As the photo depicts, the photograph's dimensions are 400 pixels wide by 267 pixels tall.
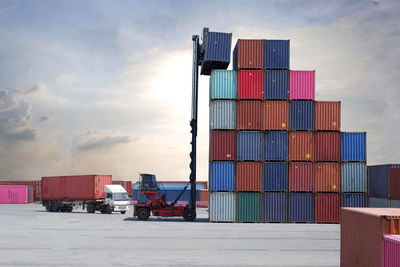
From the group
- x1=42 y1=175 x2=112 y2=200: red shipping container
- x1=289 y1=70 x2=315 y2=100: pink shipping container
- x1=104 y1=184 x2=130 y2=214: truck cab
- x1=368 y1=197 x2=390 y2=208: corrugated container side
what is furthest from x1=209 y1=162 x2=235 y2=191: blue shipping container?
x1=42 y1=175 x2=112 y2=200: red shipping container

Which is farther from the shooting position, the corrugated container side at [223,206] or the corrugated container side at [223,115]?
the corrugated container side at [223,115]

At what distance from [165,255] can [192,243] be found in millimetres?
3901

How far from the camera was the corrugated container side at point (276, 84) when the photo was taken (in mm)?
37062

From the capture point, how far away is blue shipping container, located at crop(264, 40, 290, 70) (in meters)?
37.5

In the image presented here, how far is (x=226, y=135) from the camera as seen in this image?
3662cm

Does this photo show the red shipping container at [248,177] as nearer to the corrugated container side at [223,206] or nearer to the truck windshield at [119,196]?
the corrugated container side at [223,206]

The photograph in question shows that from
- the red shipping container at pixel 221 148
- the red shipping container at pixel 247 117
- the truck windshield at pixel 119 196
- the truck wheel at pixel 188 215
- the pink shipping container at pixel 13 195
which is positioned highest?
the red shipping container at pixel 247 117

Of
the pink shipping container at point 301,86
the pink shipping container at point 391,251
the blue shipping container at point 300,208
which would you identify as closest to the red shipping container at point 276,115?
the pink shipping container at point 301,86

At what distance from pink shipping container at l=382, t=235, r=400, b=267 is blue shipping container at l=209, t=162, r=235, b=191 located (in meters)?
24.8

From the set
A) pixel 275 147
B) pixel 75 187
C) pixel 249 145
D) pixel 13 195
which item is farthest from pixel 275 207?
pixel 13 195

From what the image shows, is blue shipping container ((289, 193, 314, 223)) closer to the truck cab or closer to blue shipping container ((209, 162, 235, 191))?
blue shipping container ((209, 162, 235, 191))

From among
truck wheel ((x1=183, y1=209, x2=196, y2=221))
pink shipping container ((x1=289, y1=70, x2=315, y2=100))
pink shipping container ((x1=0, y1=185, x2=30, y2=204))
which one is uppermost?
pink shipping container ((x1=289, y1=70, x2=315, y2=100))

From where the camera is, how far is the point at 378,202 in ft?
126

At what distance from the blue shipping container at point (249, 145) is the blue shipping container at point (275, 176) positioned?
1.19 meters
